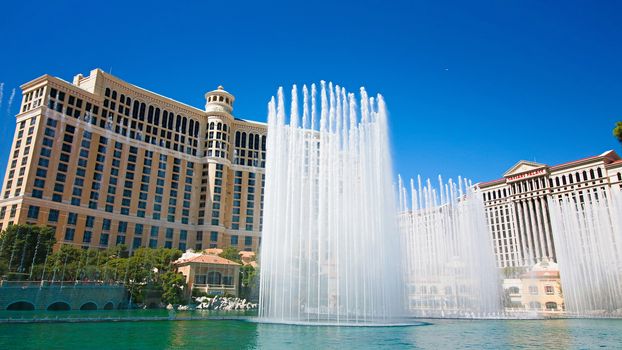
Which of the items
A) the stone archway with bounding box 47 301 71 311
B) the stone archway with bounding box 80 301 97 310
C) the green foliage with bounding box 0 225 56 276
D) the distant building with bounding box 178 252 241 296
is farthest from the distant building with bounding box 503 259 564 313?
the green foliage with bounding box 0 225 56 276

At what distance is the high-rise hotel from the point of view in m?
68.7

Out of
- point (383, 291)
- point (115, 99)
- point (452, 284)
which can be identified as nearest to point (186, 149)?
point (115, 99)

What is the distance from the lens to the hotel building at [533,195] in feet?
289

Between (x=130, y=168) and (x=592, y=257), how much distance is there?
75.2 m

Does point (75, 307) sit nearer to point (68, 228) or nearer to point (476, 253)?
point (68, 228)

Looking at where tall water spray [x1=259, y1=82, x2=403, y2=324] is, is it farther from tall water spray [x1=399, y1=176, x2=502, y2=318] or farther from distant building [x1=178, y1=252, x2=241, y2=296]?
distant building [x1=178, y1=252, x2=241, y2=296]

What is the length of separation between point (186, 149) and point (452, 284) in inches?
2634

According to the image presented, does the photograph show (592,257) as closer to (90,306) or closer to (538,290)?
(538,290)

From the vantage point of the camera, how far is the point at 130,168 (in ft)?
266

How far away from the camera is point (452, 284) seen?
1590 inches

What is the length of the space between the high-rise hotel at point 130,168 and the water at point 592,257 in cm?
6085

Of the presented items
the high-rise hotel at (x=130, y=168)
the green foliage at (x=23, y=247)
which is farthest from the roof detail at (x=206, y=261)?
the high-rise hotel at (x=130, y=168)

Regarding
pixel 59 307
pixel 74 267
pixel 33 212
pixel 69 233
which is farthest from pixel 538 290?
pixel 33 212

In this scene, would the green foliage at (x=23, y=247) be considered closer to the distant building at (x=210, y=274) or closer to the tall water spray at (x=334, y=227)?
the distant building at (x=210, y=274)
